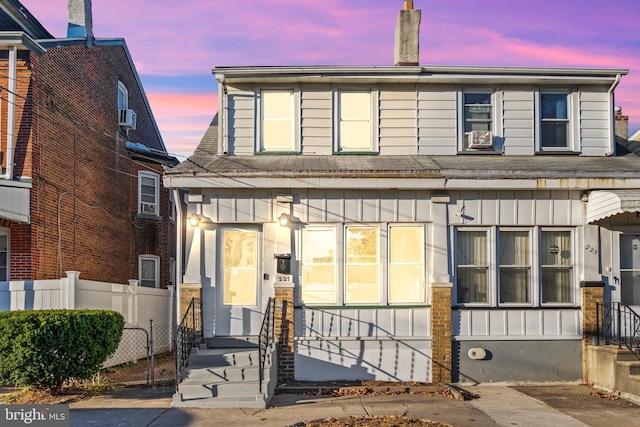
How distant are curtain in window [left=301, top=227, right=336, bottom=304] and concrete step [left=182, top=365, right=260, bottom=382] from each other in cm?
210

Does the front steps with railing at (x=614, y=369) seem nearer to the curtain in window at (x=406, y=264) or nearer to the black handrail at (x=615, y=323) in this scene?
the black handrail at (x=615, y=323)

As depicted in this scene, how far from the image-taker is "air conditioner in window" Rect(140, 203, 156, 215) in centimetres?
2016

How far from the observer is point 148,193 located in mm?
20375

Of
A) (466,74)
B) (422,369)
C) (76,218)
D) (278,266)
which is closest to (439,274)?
(422,369)

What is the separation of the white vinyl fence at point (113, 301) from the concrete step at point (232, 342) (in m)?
1.40

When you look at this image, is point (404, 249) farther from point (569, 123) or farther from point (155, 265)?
point (155, 265)

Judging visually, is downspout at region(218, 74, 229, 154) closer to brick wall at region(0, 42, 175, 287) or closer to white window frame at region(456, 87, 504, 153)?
brick wall at region(0, 42, 175, 287)

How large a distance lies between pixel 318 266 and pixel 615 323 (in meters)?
5.99

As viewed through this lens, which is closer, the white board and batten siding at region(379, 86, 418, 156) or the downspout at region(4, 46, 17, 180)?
the downspout at region(4, 46, 17, 180)

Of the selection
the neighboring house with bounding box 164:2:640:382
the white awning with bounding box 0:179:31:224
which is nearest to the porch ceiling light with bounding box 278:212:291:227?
the neighboring house with bounding box 164:2:640:382

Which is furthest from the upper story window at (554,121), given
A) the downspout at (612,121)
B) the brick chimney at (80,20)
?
the brick chimney at (80,20)

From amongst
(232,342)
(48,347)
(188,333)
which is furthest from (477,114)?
(48,347)

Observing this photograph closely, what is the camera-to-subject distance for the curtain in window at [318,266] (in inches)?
499

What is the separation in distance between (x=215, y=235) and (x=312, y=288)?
7.05 ft
